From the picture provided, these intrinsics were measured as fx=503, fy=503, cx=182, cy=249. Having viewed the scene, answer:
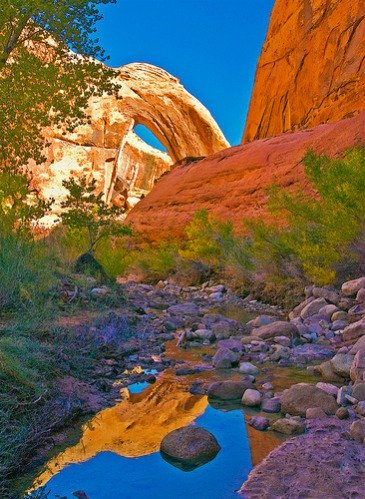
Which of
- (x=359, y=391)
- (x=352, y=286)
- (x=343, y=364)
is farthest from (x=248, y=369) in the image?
(x=352, y=286)

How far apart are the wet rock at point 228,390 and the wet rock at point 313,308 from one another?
3049 millimetres

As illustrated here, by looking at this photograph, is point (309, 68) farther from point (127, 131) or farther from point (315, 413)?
point (315, 413)

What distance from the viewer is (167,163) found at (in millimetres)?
35781

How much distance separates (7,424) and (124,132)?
92.0ft

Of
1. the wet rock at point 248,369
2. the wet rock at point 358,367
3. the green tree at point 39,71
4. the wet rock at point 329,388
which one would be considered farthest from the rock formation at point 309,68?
the wet rock at point 329,388

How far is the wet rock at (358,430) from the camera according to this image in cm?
299

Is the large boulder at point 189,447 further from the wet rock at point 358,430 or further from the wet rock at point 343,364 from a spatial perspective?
the wet rock at point 343,364

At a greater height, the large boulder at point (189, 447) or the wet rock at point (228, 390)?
the wet rock at point (228, 390)

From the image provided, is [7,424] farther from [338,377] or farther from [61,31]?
[61,31]

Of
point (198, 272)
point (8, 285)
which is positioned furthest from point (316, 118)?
point (8, 285)

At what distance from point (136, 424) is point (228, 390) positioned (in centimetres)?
85

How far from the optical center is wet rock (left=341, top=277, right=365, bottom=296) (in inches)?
270

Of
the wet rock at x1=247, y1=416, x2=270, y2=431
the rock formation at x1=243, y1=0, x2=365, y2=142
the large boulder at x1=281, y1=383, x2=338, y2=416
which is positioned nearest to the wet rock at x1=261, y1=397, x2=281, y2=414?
the large boulder at x1=281, y1=383, x2=338, y2=416

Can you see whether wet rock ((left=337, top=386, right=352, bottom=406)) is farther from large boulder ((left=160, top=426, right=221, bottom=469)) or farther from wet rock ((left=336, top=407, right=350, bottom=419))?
large boulder ((left=160, top=426, right=221, bottom=469))
